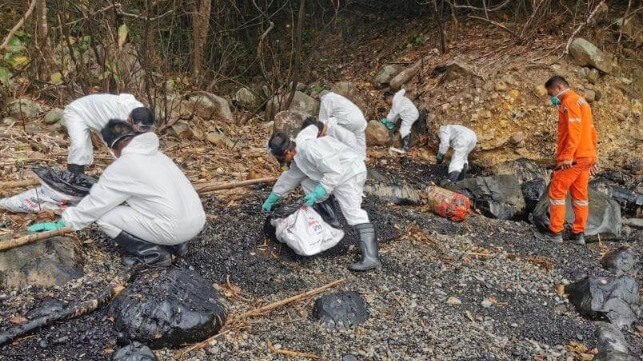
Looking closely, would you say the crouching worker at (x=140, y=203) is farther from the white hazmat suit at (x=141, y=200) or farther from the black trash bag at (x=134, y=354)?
the black trash bag at (x=134, y=354)

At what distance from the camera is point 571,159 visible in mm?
5801

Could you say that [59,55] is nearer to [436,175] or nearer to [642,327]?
[436,175]

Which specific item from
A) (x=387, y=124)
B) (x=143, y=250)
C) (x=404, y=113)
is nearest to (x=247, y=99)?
(x=387, y=124)

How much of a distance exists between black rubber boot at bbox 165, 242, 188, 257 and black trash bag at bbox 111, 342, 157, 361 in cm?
109

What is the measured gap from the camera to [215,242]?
4.77m

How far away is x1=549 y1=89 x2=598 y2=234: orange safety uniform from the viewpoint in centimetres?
577

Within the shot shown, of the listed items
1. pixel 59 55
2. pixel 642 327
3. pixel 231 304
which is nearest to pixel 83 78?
pixel 59 55

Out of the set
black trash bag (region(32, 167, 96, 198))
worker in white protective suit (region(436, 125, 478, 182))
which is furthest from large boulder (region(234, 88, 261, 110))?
black trash bag (region(32, 167, 96, 198))

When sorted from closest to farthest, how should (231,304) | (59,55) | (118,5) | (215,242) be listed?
(231,304)
(215,242)
(118,5)
(59,55)

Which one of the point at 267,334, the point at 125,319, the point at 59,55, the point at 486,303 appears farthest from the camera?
the point at 59,55

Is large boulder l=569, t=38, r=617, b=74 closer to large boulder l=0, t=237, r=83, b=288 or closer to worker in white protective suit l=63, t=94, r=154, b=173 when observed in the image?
worker in white protective suit l=63, t=94, r=154, b=173

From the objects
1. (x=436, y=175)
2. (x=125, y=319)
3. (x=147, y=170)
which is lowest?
(x=436, y=175)

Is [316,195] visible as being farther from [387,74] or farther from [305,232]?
[387,74]

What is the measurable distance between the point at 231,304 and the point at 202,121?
5.01 meters
